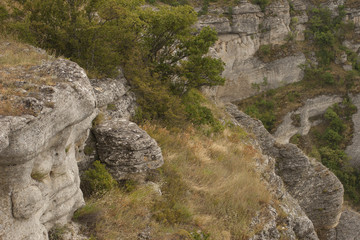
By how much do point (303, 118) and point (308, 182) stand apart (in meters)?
25.2

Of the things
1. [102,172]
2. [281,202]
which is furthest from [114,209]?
[281,202]

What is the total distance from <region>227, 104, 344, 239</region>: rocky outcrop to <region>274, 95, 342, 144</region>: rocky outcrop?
22.2 meters

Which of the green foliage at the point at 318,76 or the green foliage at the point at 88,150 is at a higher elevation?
the green foliage at the point at 88,150

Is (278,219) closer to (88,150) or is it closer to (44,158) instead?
(88,150)

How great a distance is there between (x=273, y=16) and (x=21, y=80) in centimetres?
4071

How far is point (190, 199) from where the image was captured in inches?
281

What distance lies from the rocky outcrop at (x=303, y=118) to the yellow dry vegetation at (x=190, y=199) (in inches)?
1134

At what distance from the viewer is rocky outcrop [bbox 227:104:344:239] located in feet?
47.6

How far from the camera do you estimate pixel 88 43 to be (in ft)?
27.3

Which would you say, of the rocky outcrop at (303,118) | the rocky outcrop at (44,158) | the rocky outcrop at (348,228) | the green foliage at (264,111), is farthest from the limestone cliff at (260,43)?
the rocky outcrop at (44,158)

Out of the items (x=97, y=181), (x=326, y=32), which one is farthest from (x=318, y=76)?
(x=97, y=181)

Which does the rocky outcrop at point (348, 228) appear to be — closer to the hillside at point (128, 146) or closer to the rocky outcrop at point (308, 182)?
the hillside at point (128, 146)

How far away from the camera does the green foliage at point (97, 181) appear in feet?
19.3

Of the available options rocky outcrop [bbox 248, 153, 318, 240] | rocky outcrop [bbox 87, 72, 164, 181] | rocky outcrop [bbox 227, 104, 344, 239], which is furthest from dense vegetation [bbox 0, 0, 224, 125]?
rocky outcrop [bbox 227, 104, 344, 239]
